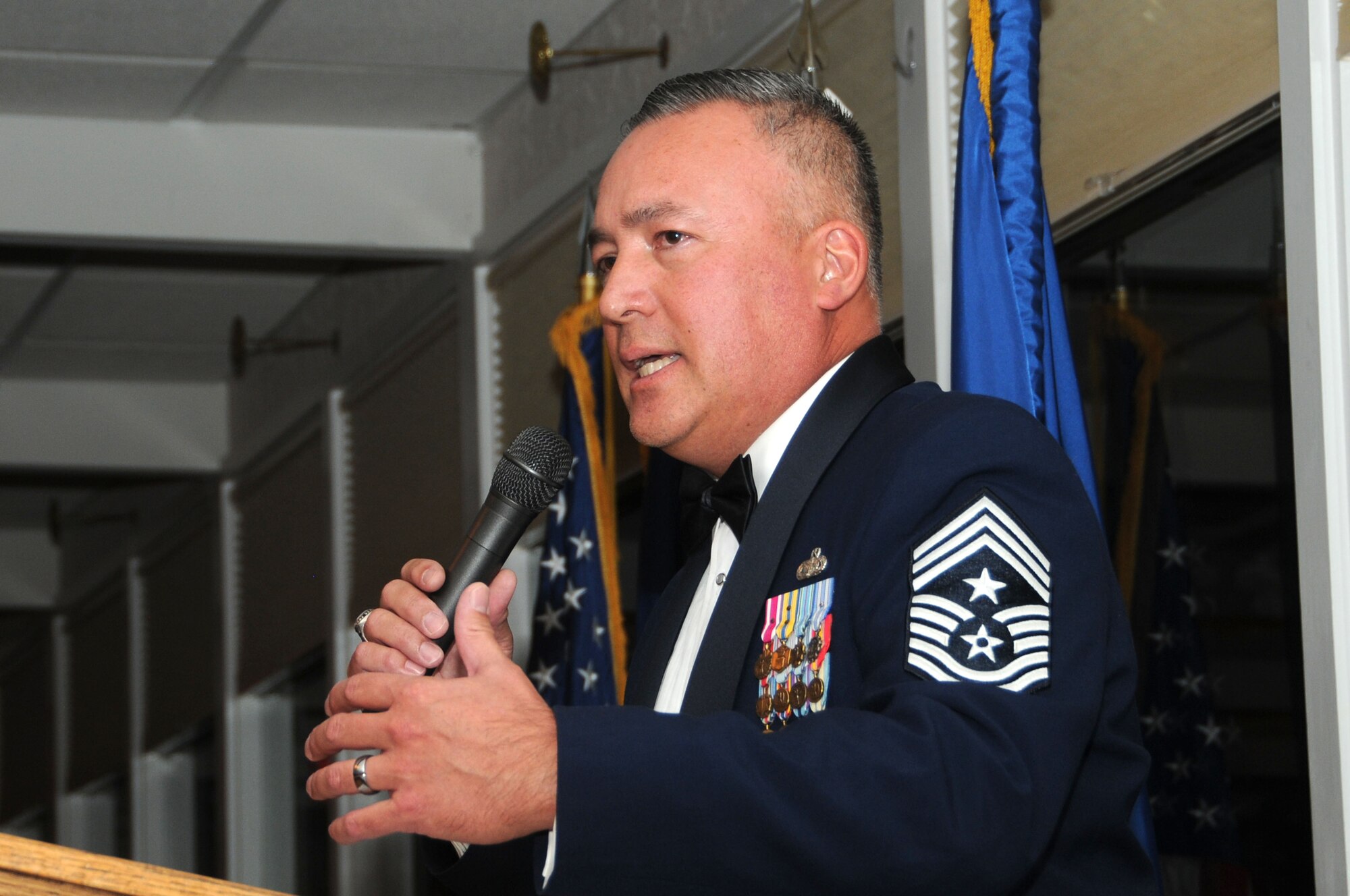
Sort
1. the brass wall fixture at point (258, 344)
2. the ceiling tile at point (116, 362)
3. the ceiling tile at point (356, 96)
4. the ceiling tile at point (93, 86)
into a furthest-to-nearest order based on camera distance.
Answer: the ceiling tile at point (116, 362), the brass wall fixture at point (258, 344), the ceiling tile at point (356, 96), the ceiling tile at point (93, 86)

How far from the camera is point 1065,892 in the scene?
1124 mm

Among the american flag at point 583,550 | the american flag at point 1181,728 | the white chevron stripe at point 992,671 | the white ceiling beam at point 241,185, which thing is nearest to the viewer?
the white chevron stripe at point 992,671

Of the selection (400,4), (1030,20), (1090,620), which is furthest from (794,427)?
(400,4)

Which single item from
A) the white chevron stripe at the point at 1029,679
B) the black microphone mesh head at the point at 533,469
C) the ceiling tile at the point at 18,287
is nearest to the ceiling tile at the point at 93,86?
the ceiling tile at the point at 18,287

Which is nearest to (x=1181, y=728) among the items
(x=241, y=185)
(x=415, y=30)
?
(x=415, y=30)

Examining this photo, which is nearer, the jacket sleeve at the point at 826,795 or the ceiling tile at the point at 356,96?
the jacket sleeve at the point at 826,795

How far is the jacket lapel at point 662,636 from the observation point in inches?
58.1

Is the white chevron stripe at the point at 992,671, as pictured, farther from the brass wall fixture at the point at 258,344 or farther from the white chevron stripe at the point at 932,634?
the brass wall fixture at the point at 258,344

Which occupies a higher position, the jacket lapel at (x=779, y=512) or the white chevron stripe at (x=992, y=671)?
the jacket lapel at (x=779, y=512)

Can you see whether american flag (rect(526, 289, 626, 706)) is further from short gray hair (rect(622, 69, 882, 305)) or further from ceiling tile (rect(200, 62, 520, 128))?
short gray hair (rect(622, 69, 882, 305))

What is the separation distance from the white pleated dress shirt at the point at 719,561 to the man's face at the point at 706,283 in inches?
0.8

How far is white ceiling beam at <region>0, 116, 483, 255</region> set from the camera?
4.32 m

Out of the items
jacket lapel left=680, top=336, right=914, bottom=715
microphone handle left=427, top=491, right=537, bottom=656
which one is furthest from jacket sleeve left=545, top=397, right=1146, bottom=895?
microphone handle left=427, top=491, right=537, bottom=656

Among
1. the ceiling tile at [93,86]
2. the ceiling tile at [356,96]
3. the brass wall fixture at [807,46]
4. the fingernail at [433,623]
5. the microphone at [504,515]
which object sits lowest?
the fingernail at [433,623]
